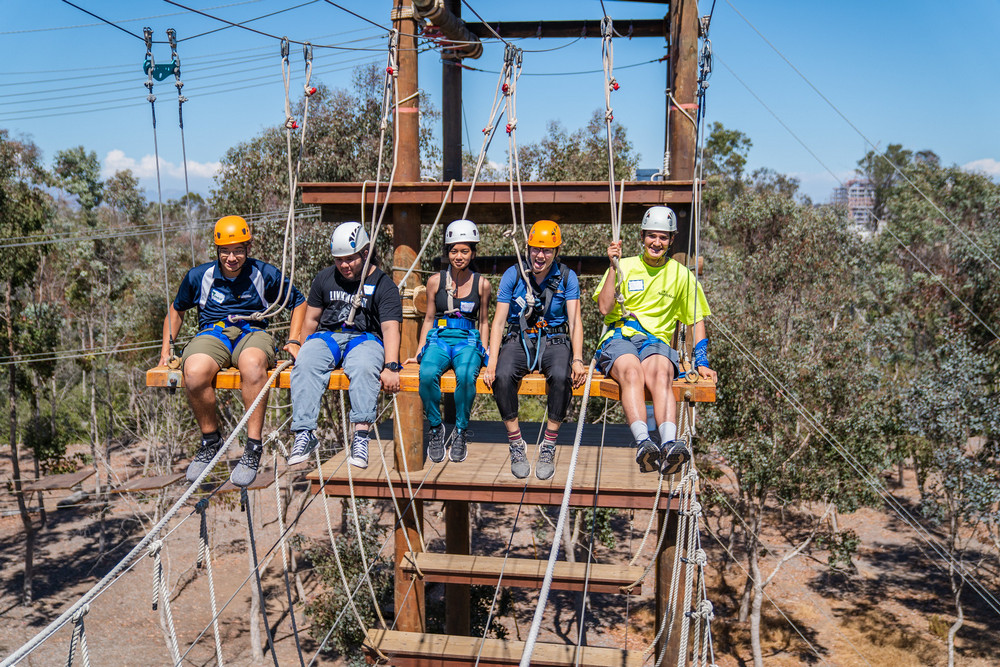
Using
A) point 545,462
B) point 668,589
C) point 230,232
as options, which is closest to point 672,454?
point 545,462

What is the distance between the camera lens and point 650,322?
218 inches

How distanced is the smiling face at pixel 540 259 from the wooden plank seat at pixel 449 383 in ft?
2.57

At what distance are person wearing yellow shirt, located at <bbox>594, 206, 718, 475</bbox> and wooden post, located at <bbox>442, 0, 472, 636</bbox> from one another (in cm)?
400

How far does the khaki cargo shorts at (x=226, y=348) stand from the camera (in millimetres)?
5344

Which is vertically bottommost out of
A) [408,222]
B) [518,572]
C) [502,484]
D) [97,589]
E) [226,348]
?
[518,572]

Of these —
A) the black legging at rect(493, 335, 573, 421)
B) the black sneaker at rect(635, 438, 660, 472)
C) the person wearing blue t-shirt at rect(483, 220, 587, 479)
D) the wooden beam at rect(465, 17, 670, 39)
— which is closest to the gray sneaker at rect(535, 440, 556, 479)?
the person wearing blue t-shirt at rect(483, 220, 587, 479)

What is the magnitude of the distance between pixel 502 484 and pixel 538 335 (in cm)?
215

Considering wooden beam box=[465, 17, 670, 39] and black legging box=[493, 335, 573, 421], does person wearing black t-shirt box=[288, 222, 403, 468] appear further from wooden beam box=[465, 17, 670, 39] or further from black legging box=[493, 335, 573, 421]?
wooden beam box=[465, 17, 670, 39]

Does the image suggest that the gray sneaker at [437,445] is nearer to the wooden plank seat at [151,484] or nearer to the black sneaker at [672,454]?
the black sneaker at [672,454]

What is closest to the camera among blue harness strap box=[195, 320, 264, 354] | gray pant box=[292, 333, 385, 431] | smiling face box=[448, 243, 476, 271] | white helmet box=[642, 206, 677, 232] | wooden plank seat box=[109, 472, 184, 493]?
gray pant box=[292, 333, 385, 431]

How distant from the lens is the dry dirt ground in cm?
1609

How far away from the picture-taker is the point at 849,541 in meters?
15.4

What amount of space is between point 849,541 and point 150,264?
2802 cm

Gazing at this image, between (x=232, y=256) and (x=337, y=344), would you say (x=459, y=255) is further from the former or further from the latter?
(x=232, y=256)
